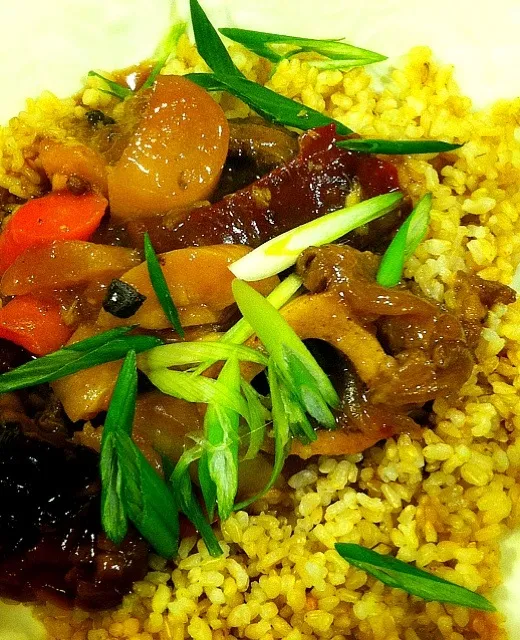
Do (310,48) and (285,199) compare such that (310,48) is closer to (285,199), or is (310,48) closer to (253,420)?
(285,199)

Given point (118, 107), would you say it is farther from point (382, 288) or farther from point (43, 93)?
point (382, 288)

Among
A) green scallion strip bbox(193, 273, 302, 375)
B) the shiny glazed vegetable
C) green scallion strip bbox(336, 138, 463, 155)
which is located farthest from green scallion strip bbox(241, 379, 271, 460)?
green scallion strip bbox(336, 138, 463, 155)

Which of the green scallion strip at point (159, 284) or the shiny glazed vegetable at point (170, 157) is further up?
the shiny glazed vegetable at point (170, 157)

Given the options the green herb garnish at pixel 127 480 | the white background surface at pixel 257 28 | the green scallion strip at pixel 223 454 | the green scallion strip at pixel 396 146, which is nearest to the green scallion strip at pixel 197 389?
the green scallion strip at pixel 223 454

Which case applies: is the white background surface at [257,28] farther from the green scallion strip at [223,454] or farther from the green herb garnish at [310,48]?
the green scallion strip at [223,454]

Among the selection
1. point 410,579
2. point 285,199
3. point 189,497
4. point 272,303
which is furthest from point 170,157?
point 410,579

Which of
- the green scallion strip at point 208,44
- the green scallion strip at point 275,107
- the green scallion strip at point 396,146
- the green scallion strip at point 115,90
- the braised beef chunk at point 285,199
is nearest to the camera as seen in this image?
the braised beef chunk at point 285,199

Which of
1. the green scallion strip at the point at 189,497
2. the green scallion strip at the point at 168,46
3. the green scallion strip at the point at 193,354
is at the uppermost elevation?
the green scallion strip at the point at 168,46
